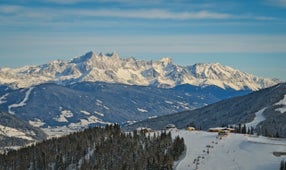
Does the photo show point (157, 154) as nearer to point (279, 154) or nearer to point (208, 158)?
point (208, 158)

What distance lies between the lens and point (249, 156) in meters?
196

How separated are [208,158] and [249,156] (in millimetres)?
14880

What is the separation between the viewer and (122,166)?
196 metres

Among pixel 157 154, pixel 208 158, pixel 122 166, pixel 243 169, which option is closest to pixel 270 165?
pixel 243 169

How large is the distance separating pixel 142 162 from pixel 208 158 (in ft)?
77.7

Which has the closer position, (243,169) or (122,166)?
(243,169)

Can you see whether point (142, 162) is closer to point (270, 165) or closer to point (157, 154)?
point (157, 154)

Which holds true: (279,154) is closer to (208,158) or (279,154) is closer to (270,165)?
(270,165)

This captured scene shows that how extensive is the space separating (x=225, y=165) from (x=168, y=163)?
1981 centimetres

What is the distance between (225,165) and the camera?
184 metres

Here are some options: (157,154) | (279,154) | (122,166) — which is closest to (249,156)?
(279,154)

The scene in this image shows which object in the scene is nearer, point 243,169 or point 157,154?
point 243,169

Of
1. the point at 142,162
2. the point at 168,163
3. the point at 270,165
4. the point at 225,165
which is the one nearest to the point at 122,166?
the point at 142,162

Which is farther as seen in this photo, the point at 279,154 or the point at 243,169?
the point at 279,154
